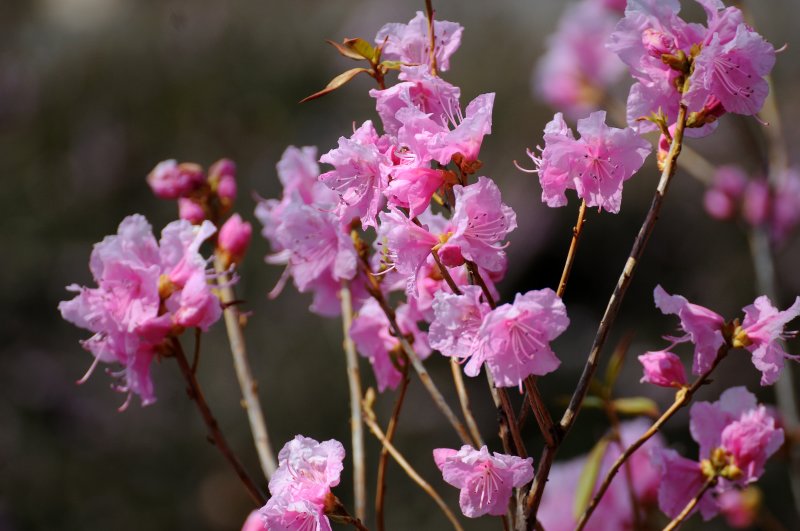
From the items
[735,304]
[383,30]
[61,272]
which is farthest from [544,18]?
[383,30]

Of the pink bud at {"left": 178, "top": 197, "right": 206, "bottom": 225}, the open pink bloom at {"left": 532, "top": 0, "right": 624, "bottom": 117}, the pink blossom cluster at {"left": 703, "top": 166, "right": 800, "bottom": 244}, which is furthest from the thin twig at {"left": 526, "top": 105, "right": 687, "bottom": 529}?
the open pink bloom at {"left": 532, "top": 0, "right": 624, "bottom": 117}

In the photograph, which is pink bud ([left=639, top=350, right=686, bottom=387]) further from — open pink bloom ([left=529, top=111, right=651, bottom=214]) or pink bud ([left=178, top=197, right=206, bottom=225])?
pink bud ([left=178, top=197, right=206, bottom=225])

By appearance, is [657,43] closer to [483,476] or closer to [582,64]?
[483,476]

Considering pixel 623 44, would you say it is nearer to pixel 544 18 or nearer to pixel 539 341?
pixel 539 341

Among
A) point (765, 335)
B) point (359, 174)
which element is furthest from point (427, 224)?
point (765, 335)

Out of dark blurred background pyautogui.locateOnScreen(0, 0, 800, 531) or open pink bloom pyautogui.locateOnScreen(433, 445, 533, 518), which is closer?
open pink bloom pyautogui.locateOnScreen(433, 445, 533, 518)
